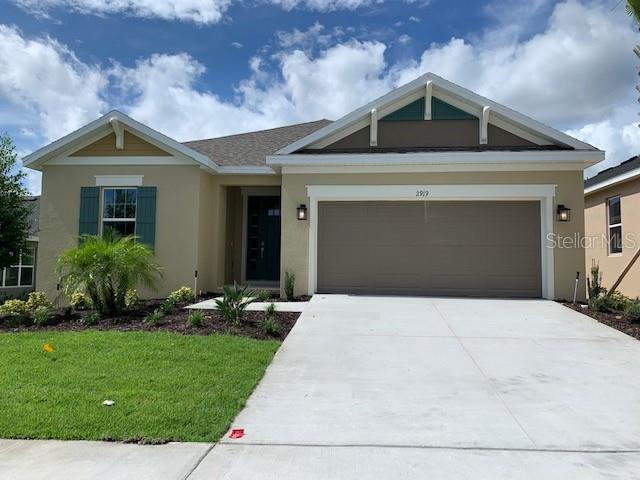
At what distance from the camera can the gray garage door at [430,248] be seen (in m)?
11.9

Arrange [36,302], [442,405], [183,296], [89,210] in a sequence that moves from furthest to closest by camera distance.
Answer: [89,210]
[183,296]
[36,302]
[442,405]

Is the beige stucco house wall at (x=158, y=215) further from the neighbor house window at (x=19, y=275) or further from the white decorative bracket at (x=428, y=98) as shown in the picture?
the neighbor house window at (x=19, y=275)

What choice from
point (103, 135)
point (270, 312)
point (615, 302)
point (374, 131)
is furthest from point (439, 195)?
point (103, 135)

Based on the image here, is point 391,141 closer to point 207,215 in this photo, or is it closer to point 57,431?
point 207,215

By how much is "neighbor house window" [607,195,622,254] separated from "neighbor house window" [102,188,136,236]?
1412 centimetres

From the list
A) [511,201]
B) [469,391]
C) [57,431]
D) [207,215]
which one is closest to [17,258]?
[207,215]

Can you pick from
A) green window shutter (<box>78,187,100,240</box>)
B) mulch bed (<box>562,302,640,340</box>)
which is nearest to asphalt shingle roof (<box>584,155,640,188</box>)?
mulch bed (<box>562,302,640,340</box>)

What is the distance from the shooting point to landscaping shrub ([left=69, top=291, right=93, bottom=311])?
34.7 feet

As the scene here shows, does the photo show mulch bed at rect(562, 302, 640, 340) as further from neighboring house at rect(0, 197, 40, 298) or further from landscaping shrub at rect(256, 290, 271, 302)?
neighboring house at rect(0, 197, 40, 298)

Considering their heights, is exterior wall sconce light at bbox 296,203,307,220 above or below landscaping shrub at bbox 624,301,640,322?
above

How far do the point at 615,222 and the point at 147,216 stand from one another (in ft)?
45.4

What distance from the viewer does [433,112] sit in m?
12.4

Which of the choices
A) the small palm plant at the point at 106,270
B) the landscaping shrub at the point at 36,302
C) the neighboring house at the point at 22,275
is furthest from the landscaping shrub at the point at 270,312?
the neighboring house at the point at 22,275

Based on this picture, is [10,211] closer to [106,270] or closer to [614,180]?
[106,270]
